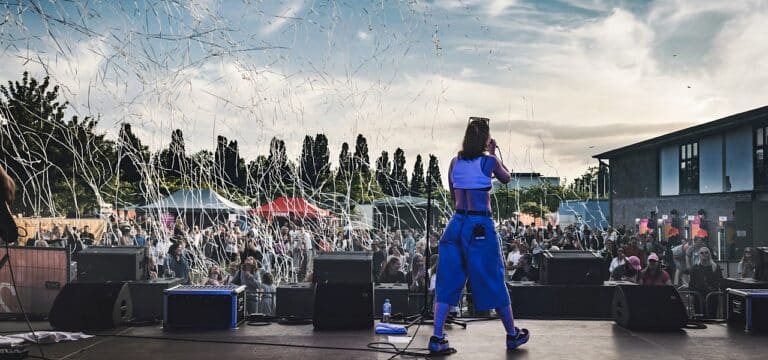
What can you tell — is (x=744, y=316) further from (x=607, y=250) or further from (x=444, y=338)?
(x=607, y=250)

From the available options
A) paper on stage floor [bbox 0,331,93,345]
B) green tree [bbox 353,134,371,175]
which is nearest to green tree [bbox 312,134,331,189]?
green tree [bbox 353,134,371,175]

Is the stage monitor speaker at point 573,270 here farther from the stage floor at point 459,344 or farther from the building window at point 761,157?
the building window at point 761,157

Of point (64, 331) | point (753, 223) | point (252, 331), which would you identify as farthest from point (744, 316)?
point (753, 223)

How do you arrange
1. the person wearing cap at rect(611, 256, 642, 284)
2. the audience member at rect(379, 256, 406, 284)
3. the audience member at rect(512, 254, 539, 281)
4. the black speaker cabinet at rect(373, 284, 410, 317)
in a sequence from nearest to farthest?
the black speaker cabinet at rect(373, 284, 410, 317) → the audience member at rect(512, 254, 539, 281) → the audience member at rect(379, 256, 406, 284) → the person wearing cap at rect(611, 256, 642, 284)

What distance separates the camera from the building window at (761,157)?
19734mm

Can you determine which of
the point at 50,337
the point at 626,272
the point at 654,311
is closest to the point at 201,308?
the point at 50,337

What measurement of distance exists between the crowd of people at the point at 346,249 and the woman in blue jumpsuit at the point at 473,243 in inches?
55.4

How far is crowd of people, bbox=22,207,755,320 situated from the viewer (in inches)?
366

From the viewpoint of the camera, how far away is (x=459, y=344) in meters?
5.44

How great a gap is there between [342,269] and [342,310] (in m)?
1.09

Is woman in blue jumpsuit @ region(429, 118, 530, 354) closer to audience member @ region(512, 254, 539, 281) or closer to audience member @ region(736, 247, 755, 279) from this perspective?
audience member @ region(512, 254, 539, 281)

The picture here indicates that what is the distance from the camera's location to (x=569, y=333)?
19.9ft

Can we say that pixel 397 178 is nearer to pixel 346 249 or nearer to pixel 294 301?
pixel 346 249

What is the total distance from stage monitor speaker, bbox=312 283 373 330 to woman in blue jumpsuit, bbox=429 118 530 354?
1.29 metres
